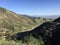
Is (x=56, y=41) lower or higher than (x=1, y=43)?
lower

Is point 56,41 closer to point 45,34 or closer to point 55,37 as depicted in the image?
point 55,37

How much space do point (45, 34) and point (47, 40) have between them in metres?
5.29

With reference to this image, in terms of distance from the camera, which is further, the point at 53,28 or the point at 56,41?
the point at 53,28

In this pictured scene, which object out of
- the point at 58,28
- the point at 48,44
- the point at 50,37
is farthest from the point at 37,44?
the point at 58,28

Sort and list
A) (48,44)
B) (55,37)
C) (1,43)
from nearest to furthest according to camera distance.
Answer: (1,43)
(48,44)
(55,37)

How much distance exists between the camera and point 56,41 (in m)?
56.0

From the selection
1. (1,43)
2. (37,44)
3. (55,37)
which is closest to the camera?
(1,43)

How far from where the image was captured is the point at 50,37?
58969 millimetres

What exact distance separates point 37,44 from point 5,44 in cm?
1950

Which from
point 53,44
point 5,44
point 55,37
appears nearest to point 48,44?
point 53,44

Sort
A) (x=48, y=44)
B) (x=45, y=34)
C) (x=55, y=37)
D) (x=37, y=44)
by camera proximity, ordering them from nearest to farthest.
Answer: (x=37, y=44) → (x=48, y=44) → (x=55, y=37) → (x=45, y=34)

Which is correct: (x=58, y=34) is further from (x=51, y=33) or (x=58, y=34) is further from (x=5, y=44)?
(x=5, y=44)

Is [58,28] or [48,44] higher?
[58,28]

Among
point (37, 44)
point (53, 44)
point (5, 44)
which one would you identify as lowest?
point (53, 44)
